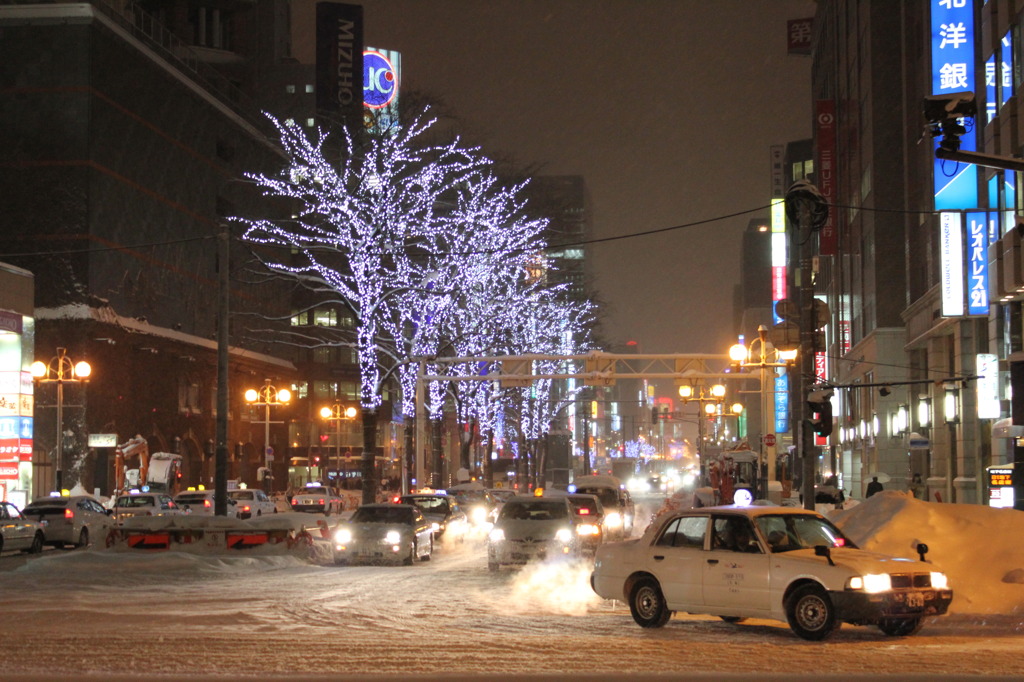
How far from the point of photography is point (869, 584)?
1301cm

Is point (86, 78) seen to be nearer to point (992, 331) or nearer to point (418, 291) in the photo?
A: point (418, 291)

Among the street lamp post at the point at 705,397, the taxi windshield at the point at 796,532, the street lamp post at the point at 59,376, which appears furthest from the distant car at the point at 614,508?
the taxi windshield at the point at 796,532

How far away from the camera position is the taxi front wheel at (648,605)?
14734 millimetres

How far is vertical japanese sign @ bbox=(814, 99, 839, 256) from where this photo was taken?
66938 millimetres

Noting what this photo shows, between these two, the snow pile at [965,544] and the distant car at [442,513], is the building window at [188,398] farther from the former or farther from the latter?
the snow pile at [965,544]

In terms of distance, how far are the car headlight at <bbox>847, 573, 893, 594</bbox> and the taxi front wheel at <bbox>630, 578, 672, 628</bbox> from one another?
2.61 meters

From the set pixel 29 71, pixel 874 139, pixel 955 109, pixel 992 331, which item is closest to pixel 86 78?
pixel 29 71

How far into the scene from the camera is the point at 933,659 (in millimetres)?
11633

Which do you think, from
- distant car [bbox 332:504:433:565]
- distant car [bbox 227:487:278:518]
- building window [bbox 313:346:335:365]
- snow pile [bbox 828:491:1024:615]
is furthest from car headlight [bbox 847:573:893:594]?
building window [bbox 313:346:335:365]

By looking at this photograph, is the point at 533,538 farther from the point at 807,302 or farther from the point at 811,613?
the point at 811,613

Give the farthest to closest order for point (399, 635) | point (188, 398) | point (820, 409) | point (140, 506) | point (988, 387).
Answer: point (188, 398) < point (140, 506) < point (988, 387) < point (820, 409) < point (399, 635)

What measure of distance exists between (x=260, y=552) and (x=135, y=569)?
12.6ft

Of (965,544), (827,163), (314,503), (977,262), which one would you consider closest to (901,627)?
(965,544)

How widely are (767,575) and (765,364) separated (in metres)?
18.8
